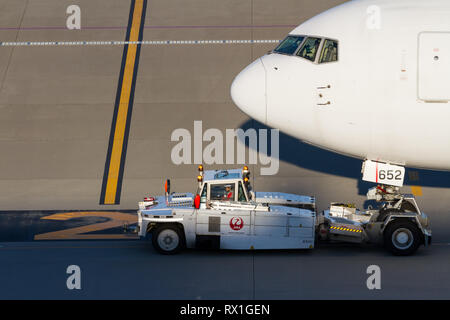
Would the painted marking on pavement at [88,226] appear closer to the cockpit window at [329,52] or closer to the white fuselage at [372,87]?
the white fuselage at [372,87]

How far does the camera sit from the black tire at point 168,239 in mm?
15195

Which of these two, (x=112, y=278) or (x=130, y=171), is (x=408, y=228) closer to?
(x=112, y=278)

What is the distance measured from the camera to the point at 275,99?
14.6 m

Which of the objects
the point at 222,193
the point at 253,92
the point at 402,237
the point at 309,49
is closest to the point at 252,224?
the point at 222,193

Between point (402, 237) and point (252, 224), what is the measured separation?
335cm

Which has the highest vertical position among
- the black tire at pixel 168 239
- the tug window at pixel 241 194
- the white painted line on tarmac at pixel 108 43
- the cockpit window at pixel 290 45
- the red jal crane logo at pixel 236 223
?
the white painted line on tarmac at pixel 108 43

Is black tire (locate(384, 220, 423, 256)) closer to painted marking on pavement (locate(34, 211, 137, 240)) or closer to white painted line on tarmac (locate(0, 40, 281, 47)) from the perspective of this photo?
painted marking on pavement (locate(34, 211, 137, 240))

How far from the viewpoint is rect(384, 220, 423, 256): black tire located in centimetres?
1484

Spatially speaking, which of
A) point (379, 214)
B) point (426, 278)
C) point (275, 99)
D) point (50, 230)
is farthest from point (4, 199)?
point (426, 278)

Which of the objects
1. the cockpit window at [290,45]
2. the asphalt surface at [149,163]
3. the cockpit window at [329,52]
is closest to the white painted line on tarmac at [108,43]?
the asphalt surface at [149,163]

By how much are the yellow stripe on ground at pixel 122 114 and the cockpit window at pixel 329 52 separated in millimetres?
8976

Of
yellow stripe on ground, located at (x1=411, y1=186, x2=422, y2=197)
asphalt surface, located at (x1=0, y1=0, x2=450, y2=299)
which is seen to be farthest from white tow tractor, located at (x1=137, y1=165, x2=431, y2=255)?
yellow stripe on ground, located at (x1=411, y1=186, x2=422, y2=197)

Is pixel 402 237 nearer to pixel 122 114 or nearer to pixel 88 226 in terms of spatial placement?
pixel 88 226

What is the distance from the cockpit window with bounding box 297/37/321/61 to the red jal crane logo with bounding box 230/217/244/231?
3867 mm
